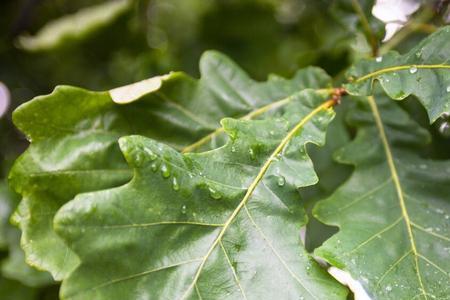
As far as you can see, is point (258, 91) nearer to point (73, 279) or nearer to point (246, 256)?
point (246, 256)

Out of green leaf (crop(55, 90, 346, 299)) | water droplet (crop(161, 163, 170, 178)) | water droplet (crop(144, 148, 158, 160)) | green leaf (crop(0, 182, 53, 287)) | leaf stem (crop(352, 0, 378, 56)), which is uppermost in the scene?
leaf stem (crop(352, 0, 378, 56))

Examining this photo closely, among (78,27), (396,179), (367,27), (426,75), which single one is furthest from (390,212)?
(78,27)

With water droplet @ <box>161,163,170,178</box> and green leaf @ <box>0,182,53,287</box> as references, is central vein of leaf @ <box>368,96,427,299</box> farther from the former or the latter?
green leaf @ <box>0,182,53,287</box>

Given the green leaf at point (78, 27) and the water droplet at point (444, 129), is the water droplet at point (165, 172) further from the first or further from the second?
the green leaf at point (78, 27)

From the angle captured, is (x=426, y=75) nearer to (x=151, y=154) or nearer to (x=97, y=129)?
(x=151, y=154)

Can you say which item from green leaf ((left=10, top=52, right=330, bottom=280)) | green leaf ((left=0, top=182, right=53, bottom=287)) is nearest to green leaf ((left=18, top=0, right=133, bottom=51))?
green leaf ((left=0, top=182, right=53, bottom=287))

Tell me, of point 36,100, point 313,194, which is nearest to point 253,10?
point 313,194

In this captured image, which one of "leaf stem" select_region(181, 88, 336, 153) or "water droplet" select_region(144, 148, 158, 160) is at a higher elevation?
"water droplet" select_region(144, 148, 158, 160)

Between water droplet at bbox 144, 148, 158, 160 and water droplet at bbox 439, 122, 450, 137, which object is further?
water droplet at bbox 439, 122, 450, 137
